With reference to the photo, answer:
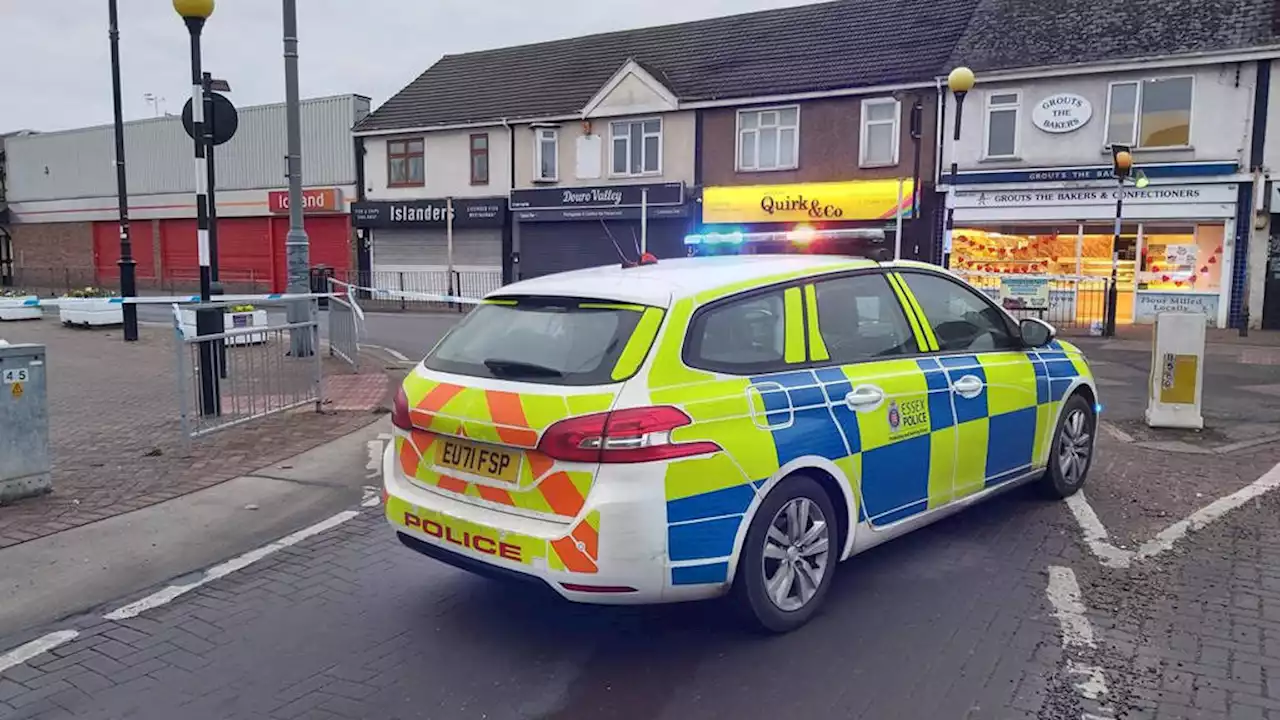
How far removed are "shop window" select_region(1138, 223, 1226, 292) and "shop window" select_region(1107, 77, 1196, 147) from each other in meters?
1.86

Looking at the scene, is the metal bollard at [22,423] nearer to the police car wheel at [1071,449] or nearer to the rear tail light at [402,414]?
Result: the rear tail light at [402,414]

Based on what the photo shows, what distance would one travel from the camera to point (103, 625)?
450 centimetres

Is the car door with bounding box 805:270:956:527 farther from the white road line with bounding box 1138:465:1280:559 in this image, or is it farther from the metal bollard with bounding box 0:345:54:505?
the metal bollard with bounding box 0:345:54:505

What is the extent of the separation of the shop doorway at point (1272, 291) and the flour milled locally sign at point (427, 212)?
19757mm

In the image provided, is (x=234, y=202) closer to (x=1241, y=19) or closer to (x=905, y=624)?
(x=1241, y=19)

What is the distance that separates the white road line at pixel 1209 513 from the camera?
5488 mm

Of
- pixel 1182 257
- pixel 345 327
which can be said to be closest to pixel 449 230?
pixel 345 327

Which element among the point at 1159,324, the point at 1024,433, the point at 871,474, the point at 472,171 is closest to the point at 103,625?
the point at 871,474

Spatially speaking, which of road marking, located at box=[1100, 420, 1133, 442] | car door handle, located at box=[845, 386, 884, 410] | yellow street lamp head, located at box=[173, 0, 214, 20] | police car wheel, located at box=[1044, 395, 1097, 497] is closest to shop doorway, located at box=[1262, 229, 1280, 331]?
road marking, located at box=[1100, 420, 1133, 442]

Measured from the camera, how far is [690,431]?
3.85m

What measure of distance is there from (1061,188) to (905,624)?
1978cm

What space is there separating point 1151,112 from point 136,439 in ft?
68.0

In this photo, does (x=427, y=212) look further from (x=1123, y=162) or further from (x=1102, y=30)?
(x=1123, y=162)

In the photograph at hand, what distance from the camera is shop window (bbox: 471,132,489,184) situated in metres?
30.0
